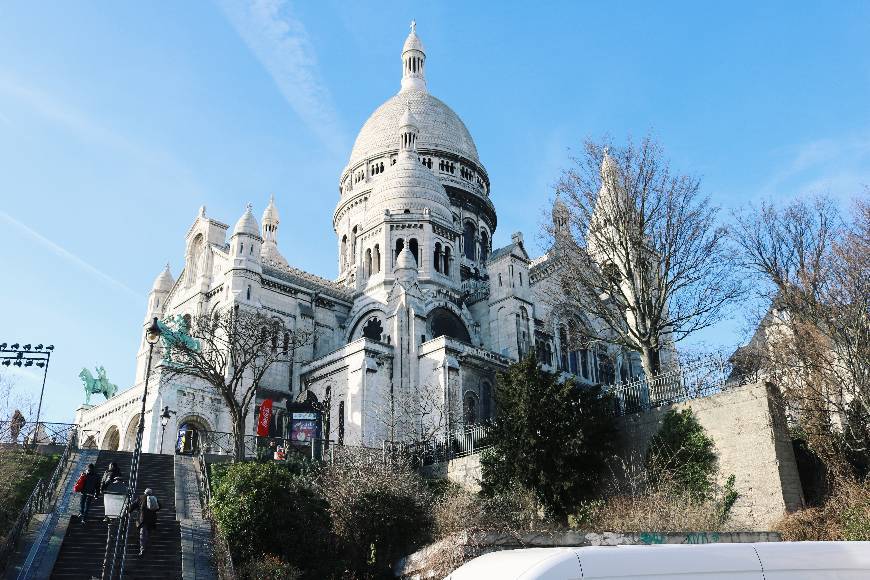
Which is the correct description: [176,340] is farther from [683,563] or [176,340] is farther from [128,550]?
[683,563]

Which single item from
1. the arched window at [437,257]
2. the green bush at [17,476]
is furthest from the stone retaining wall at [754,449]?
the arched window at [437,257]

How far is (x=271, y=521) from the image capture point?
20141mm

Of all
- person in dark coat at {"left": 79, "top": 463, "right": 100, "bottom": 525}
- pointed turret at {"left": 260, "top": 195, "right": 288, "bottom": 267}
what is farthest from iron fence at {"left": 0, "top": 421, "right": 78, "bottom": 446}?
pointed turret at {"left": 260, "top": 195, "right": 288, "bottom": 267}

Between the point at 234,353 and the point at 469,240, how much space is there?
A: 91.0 ft

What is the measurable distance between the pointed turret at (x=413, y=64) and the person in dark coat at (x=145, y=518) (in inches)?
2348

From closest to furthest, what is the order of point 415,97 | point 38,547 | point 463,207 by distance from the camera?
point 38,547, point 463,207, point 415,97

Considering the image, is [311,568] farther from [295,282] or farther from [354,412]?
[295,282]

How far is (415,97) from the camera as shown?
69.4 m

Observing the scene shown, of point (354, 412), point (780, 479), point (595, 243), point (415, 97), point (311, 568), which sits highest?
point (415, 97)

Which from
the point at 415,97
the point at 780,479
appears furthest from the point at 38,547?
the point at 415,97

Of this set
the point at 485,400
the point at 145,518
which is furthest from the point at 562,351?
the point at 145,518

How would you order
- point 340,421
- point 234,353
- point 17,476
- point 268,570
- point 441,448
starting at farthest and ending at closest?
point 340,421
point 234,353
point 441,448
point 17,476
point 268,570

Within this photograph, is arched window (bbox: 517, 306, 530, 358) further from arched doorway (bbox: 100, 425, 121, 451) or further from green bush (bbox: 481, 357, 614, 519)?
arched doorway (bbox: 100, 425, 121, 451)

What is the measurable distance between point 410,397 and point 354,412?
3121mm
